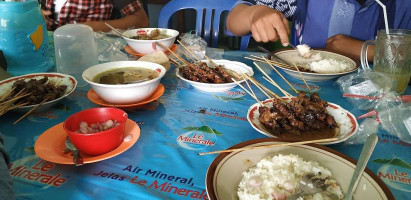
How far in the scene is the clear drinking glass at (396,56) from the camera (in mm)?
1512

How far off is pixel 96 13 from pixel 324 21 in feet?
8.47

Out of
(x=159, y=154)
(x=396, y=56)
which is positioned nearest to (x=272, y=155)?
(x=159, y=154)

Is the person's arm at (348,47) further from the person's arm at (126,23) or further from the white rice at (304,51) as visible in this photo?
the person's arm at (126,23)

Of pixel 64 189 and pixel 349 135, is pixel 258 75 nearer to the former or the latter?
pixel 349 135

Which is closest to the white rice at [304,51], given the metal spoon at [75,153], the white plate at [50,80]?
the white plate at [50,80]

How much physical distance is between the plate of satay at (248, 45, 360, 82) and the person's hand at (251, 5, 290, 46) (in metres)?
Result: 0.14

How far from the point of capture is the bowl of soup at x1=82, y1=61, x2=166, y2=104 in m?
1.37

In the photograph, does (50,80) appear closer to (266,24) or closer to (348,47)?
(266,24)

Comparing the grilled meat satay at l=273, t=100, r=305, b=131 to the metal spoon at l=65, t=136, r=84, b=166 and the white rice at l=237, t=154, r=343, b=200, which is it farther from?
the metal spoon at l=65, t=136, r=84, b=166

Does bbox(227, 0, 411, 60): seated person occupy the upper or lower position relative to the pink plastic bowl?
upper

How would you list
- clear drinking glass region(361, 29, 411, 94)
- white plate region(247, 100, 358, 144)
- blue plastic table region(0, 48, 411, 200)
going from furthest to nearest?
clear drinking glass region(361, 29, 411, 94) → white plate region(247, 100, 358, 144) → blue plastic table region(0, 48, 411, 200)

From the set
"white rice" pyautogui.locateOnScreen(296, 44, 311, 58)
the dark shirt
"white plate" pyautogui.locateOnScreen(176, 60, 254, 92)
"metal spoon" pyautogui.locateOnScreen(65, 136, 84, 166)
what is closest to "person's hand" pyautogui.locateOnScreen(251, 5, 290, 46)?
"white rice" pyautogui.locateOnScreen(296, 44, 311, 58)

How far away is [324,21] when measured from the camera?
272cm

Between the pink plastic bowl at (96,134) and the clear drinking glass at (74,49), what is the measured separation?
0.70 metres
